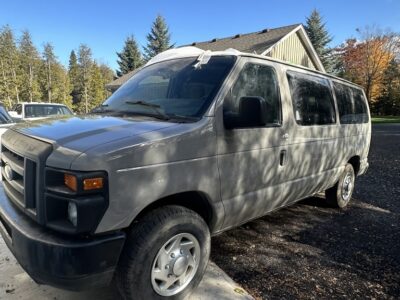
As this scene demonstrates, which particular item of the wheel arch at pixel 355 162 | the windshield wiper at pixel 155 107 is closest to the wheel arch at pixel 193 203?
the windshield wiper at pixel 155 107

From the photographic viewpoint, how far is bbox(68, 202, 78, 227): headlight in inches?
88.2

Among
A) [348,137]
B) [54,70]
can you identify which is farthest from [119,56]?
[348,137]

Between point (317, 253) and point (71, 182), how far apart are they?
9.86 feet

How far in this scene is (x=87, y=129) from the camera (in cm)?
273

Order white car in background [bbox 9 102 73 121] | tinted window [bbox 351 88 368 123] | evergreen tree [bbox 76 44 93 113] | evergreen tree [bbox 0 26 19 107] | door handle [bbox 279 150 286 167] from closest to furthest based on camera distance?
door handle [bbox 279 150 286 167], tinted window [bbox 351 88 368 123], white car in background [bbox 9 102 73 121], evergreen tree [bbox 0 26 19 107], evergreen tree [bbox 76 44 93 113]

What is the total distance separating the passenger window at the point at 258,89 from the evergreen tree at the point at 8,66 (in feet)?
149

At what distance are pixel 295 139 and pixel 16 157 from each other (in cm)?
282

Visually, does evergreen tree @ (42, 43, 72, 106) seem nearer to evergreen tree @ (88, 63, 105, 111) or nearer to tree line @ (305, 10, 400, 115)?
evergreen tree @ (88, 63, 105, 111)

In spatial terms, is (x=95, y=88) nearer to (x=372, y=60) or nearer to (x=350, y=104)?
(x=372, y=60)

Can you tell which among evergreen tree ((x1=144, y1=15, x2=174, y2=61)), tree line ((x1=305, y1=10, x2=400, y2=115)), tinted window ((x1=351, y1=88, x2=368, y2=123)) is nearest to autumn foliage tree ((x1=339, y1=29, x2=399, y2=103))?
tree line ((x1=305, y1=10, x2=400, y2=115))

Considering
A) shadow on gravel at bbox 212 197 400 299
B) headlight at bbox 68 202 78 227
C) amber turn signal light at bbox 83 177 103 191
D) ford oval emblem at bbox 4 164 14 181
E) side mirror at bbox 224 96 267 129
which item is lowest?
shadow on gravel at bbox 212 197 400 299

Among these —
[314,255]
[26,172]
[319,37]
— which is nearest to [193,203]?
[26,172]

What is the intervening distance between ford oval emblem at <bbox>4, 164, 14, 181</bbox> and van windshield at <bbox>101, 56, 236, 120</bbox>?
104 cm

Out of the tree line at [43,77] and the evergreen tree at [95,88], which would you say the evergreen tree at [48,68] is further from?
the evergreen tree at [95,88]
